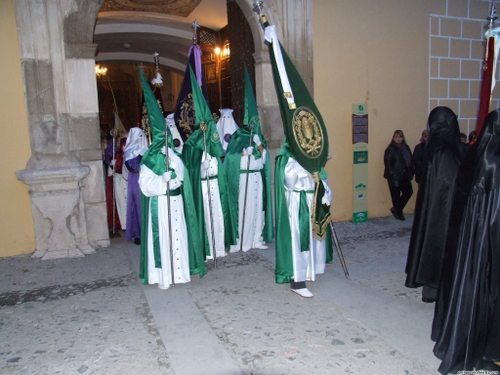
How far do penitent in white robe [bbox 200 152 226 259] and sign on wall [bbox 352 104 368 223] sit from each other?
2.79 metres

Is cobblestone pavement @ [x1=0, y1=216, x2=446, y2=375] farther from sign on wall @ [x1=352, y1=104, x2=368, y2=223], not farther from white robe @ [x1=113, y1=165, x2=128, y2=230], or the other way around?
sign on wall @ [x1=352, y1=104, x2=368, y2=223]

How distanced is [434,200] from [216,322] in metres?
2.15

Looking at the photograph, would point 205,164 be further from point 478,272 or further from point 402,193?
point 402,193

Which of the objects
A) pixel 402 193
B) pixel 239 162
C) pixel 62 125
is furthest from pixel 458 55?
pixel 62 125

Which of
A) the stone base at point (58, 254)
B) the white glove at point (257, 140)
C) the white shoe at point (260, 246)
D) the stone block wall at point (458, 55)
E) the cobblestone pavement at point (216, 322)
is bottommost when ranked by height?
the cobblestone pavement at point (216, 322)

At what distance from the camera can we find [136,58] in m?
13.4

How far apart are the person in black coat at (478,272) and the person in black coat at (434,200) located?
2.86 feet

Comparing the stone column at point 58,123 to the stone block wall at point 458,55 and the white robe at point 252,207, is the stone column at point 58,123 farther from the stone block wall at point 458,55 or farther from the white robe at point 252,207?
the stone block wall at point 458,55

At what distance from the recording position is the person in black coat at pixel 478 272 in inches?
104

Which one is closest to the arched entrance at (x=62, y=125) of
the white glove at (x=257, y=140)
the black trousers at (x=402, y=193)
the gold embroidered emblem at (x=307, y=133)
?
the white glove at (x=257, y=140)

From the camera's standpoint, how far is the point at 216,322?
3.69 m

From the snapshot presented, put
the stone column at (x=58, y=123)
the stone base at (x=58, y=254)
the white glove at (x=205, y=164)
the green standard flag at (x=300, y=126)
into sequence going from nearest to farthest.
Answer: the green standard flag at (x=300, y=126)
the white glove at (x=205, y=164)
the stone column at (x=58, y=123)
the stone base at (x=58, y=254)

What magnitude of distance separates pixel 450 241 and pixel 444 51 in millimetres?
6179

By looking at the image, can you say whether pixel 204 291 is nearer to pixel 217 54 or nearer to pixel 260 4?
pixel 260 4
